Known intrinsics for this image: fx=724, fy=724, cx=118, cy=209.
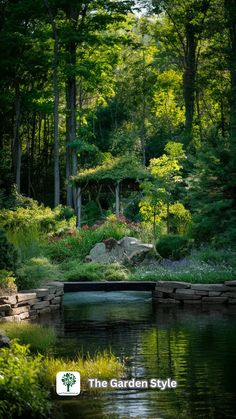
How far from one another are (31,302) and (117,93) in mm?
28730

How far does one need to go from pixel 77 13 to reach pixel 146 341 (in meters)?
21.0

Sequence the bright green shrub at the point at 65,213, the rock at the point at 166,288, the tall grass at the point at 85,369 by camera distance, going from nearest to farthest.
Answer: the tall grass at the point at 85,369 < the rock at the point at 166,288 < the bright green shrub at the point at 65,213

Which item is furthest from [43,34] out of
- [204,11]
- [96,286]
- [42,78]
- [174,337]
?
[174,337]

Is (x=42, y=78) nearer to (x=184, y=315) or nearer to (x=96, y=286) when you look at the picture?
(x=96, y=286)

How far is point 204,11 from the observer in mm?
29391

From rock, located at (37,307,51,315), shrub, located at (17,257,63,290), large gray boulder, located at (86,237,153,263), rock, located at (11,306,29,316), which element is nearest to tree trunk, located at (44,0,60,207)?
large gray boulder, located at (86,237,153,263)

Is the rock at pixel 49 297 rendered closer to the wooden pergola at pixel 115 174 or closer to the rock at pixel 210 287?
the rock at pixel 210 287

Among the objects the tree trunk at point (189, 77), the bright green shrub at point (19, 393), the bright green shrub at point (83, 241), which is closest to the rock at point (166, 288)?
the bright green shrub at point (83, 241)

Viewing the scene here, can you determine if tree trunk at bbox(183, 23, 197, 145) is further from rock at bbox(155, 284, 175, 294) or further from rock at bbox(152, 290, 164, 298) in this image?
rock at bbox(155, 284, 175, 294)

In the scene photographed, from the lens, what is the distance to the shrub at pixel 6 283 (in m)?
11.6

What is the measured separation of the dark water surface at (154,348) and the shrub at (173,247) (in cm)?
259

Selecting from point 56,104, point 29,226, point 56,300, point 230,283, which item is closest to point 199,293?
point 230,283

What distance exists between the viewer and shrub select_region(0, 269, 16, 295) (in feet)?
38.1

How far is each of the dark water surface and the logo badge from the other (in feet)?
0.30
